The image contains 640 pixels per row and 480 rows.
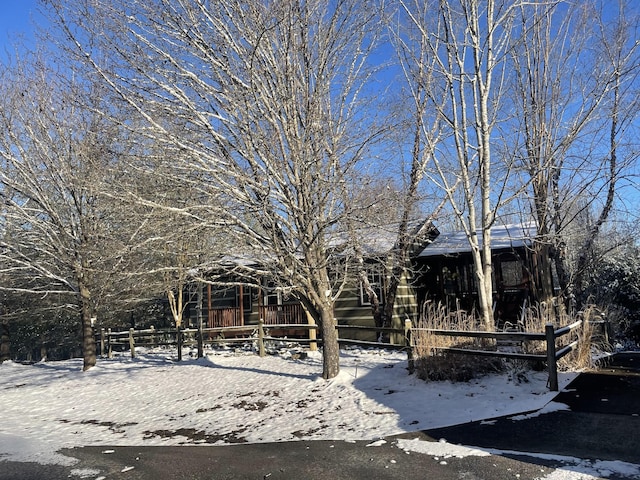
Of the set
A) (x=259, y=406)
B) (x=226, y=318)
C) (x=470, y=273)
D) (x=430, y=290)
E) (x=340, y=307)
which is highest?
(x=470, y=273)

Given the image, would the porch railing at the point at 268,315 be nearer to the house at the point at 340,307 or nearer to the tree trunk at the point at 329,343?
the house at the point at 340,307

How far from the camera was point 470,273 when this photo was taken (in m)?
18.1

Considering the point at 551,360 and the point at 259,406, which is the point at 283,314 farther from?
the point at 551,360

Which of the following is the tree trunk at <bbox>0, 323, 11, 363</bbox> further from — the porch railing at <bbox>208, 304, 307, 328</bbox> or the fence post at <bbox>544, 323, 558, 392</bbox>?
the fence post at <bbox>544, 323, 558, 392</bbox>

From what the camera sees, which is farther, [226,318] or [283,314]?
[226,318]

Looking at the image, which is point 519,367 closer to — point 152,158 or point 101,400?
point 152,158

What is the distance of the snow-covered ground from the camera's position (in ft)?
21.5

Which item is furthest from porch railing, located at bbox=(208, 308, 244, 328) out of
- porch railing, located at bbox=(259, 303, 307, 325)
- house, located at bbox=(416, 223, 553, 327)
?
house, located at bbox=(416, 223, 553, 327)

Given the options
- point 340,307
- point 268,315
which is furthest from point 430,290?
point 268,315

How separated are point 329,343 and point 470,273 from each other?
400 inches

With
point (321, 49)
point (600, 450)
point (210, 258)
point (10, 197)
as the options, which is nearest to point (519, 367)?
point (600, 450)

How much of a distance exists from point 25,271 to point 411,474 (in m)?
14.5

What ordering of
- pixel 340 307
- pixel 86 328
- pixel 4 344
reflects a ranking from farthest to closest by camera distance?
pixel 4 344
pixel 340 307
pixel 86 328

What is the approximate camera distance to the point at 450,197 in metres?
11.4
